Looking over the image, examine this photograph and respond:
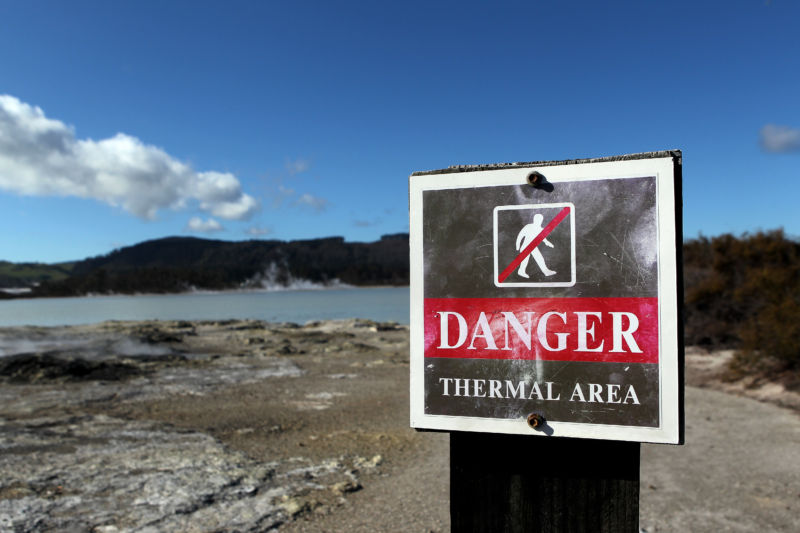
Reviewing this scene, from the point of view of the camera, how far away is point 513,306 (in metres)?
1.68

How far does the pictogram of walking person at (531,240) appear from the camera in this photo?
5.41 ft

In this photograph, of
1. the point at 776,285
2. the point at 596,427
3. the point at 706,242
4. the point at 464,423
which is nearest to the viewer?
the point at 596,427

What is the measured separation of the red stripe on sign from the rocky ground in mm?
3164

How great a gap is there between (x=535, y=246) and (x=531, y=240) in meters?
0.02

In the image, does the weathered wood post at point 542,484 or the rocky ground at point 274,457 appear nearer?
the weathered wood post at point 542,484

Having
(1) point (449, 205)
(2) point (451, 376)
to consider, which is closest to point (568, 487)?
(2) point (451, 376)

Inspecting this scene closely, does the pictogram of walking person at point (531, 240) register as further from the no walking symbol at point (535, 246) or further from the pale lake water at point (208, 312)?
the pale lake water at point (208, 312)

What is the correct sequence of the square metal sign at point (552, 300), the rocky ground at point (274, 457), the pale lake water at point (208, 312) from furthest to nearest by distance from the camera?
the pale lake water at point (208, 312) < the rocky ground at point (274, 457) < the square metal sign at point (552, 300)

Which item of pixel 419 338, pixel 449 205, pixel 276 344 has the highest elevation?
pixel 449 205

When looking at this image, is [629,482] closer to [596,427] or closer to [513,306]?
[596,427]

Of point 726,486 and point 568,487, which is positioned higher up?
point 568,487

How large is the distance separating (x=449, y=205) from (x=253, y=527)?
11.5 feet

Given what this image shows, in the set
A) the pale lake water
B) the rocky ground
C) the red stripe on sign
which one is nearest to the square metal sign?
the red stripe on sign

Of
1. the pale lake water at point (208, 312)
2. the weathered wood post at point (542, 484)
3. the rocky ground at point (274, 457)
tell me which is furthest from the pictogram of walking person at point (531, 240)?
the pale lake water at point (208, 312)
